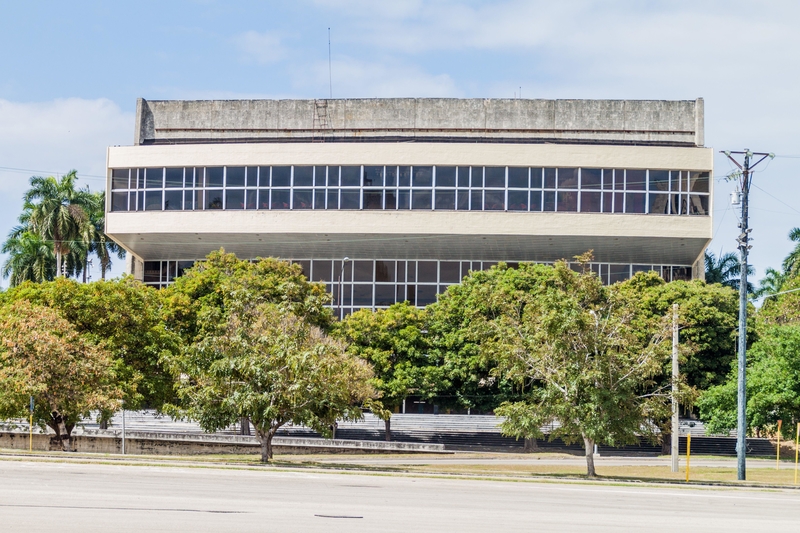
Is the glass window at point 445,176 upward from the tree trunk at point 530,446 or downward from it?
upward

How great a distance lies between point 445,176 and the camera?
5981 centimetres

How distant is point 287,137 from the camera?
6681 centimetres

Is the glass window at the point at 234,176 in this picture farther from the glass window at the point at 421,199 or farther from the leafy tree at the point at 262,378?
the leafy tree at the point at 262,378

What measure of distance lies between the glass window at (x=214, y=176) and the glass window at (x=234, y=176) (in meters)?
0.44

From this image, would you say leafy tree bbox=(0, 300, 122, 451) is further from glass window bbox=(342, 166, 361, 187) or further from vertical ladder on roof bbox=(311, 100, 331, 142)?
vertical ladder on roof bbox=(311, 100, 331, 142)

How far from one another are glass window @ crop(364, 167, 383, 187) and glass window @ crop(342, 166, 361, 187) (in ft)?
1.43

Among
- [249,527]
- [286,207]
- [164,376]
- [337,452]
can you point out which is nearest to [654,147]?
[286,207]

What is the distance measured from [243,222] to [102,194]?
22.0 meters

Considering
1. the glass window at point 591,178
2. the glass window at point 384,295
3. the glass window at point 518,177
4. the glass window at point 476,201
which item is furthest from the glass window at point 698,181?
the glass window at point 384,295

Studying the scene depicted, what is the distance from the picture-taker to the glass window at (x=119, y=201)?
202 feet

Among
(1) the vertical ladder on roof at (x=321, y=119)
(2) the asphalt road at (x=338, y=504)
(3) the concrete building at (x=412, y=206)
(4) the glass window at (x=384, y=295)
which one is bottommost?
(2) the asphalt road at (x=338, y=504)

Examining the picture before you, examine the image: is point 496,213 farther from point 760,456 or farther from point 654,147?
point 760,456

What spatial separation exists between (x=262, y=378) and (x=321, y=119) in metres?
37.5

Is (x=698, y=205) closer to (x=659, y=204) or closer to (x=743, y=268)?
(x=659, y=204)
